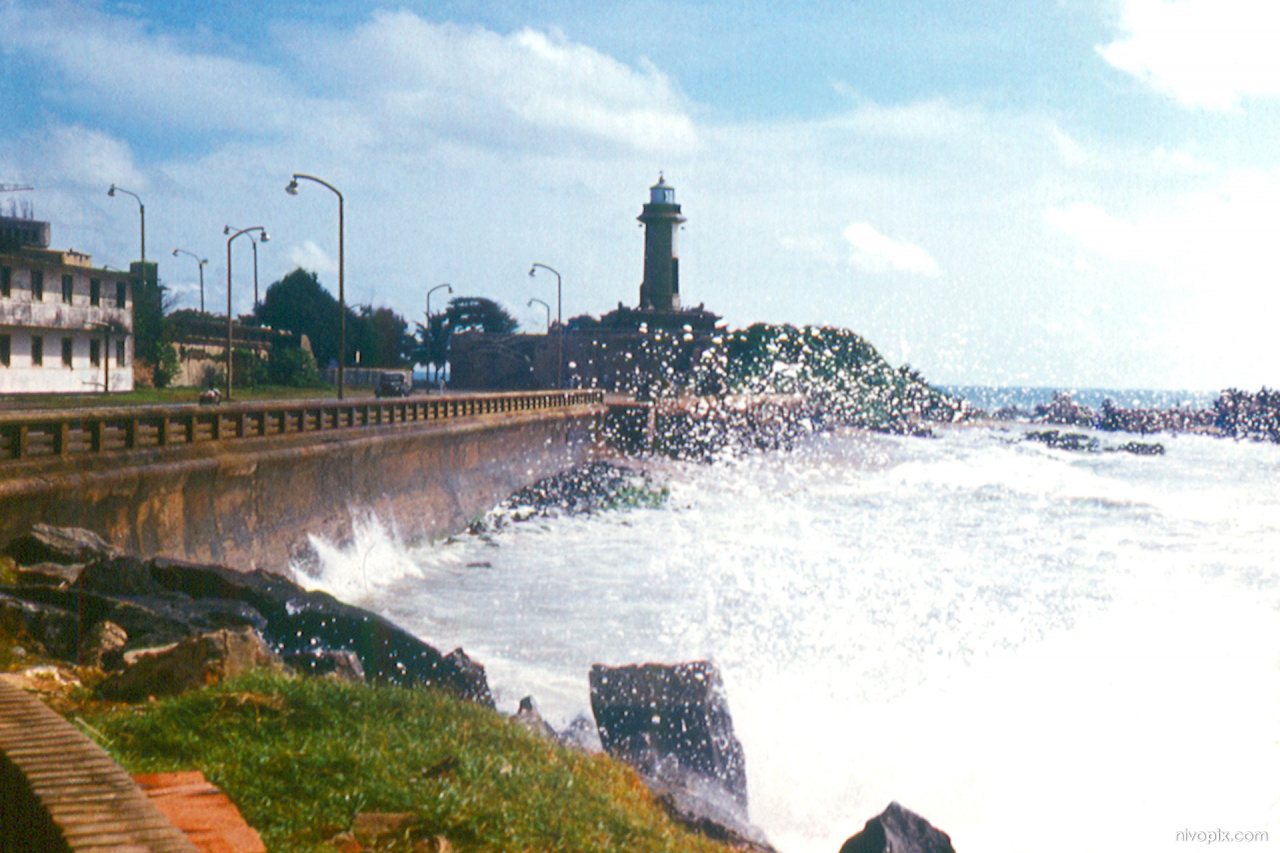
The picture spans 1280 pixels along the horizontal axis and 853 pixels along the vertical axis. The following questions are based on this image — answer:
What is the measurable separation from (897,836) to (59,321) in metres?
45.2

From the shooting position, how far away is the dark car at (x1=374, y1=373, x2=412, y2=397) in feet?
158

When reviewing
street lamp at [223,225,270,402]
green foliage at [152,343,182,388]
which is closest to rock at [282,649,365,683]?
street lamp at [223,225,270,402]

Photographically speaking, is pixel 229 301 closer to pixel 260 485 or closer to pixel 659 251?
pixel 260 485

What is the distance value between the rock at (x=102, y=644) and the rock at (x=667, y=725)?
14.1ft

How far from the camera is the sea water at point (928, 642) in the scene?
11602mm

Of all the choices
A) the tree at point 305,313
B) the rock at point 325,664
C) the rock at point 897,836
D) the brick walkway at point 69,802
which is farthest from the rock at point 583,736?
the tree at point 305,313

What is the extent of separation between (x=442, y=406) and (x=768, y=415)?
47791 mm

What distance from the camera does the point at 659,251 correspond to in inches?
3366

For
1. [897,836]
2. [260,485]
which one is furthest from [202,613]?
[260,485]

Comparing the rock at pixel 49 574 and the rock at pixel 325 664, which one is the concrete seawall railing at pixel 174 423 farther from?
the rock at pixel 325 664

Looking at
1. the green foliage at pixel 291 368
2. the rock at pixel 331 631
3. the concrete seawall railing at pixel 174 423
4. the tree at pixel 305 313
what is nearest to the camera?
the rock at pixel 331 631

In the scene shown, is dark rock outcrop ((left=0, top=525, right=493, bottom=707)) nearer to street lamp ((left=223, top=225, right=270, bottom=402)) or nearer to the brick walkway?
the brick walkway

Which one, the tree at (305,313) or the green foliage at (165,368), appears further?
the tree at (305,313)

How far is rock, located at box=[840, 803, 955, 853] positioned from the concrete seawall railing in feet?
31.9
